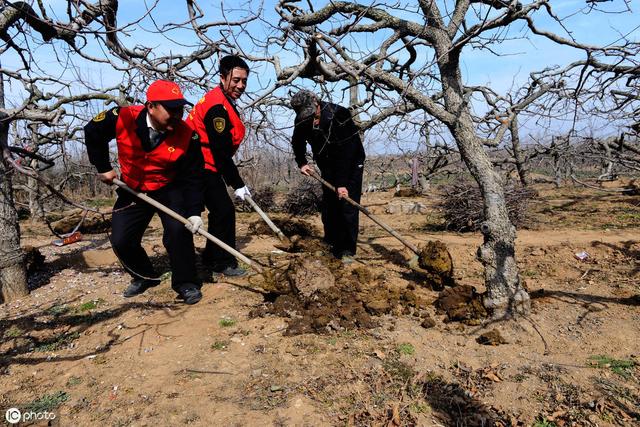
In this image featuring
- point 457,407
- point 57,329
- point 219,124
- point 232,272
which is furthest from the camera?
point 232,272

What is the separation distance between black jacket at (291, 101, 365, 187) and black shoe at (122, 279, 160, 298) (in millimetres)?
1991

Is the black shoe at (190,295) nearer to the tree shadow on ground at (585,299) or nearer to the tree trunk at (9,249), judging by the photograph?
the tree trunk at (9,249)

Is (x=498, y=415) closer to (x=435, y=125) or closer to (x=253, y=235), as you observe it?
(x=435, y=125)

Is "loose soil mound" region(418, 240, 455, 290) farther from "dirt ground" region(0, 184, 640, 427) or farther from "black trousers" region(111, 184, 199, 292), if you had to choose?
"black trousers" region(111, 184, 199, 292)

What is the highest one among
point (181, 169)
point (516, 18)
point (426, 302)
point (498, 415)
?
point (516, 18)

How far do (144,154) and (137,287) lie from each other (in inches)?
50.4

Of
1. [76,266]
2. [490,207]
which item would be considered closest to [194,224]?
[76,266]

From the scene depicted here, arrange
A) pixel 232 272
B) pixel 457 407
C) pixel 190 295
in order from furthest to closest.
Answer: pixel 232 272 → pixel 190 295 → pixel 457 407

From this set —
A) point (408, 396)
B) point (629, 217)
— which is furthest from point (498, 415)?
point (629, 217)

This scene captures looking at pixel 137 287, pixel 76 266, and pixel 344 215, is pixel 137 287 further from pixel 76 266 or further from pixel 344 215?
pixel 344 215

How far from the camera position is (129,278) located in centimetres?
425

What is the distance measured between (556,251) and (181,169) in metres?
4.15

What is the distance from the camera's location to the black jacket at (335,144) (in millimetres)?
4285

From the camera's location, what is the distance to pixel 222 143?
3789 mm
